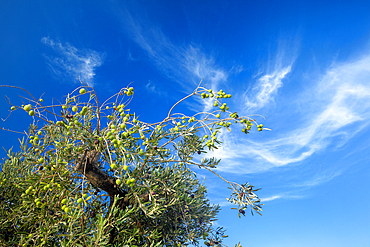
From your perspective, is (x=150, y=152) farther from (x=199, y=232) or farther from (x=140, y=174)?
(x=199, y=232)

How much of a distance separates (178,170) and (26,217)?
7.38ft

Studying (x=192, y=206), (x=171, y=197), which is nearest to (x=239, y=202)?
(x=192, y=206)

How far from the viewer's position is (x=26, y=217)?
9.45ft

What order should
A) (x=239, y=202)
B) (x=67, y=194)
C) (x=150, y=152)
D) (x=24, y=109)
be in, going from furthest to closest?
(x=239, y=202), (x=150, y=152), (x=67, y=194), (x=24, y=109)

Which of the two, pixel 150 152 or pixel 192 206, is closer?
pixel 150 152

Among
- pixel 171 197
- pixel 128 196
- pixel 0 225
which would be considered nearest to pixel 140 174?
pixel 128 196

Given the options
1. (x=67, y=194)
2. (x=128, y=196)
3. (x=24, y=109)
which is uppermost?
(x=24, y=109)

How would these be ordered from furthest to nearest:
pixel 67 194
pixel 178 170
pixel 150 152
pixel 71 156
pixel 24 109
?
pixel 178 170 < pixel 150 152 < pixel 71 156 < pixel 67 194 < pixel 24 109

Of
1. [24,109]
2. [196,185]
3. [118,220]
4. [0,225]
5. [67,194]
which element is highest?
[196,185]

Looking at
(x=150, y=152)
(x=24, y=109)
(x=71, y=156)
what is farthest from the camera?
(x=150, y=152)

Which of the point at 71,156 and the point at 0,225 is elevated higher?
the point at 71,156

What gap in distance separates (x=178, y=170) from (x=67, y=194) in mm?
1719

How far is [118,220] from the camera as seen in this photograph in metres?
2.46

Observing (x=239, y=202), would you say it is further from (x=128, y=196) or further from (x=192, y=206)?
(x=128, y=196)
